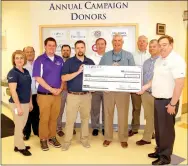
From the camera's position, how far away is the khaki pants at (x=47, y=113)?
134 inches

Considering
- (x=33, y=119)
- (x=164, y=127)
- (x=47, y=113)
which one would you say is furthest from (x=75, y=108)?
(x=164, y=127)

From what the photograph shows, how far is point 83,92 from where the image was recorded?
3451 mm

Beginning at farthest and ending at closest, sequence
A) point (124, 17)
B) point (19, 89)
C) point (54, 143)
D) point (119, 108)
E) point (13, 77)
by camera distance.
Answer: point (124, 17)
point (54, 143)
point (119, 108)
point (19, 89)
point (13, 77)

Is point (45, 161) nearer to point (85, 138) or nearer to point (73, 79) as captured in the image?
point (85, 138)

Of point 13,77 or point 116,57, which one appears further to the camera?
point 116,57

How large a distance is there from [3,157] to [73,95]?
1.30 m

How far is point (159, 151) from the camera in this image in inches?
123

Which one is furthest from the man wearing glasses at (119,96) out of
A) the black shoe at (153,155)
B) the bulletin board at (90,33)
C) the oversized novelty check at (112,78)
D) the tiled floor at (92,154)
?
the bulletin board at (90,33)

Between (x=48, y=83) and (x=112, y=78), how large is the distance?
911 mm

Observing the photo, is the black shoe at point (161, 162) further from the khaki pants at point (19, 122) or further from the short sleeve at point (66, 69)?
the khaki pants at point (19, 122)

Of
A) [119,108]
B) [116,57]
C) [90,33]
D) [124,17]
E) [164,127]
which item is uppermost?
[124,17]

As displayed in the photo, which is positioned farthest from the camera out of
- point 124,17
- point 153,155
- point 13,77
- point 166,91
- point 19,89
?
point 124,17

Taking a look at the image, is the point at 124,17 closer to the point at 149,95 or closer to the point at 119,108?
the point at 149,95

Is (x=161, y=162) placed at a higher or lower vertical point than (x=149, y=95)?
lower
